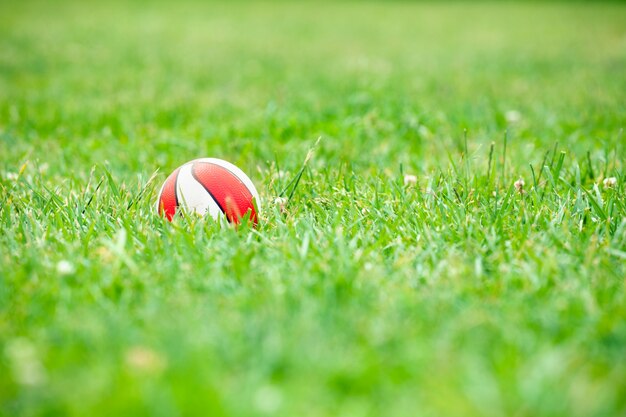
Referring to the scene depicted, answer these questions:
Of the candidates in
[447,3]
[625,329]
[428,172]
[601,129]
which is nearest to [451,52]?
[601,129]

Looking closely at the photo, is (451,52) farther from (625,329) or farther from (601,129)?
(625,329)

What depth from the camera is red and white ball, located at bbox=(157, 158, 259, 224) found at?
8.09ft

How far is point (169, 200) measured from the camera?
252cm

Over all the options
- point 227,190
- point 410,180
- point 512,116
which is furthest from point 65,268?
point 512,116

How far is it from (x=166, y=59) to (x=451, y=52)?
12.7 feet

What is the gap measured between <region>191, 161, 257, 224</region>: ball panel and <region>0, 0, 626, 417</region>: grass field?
0.39 feet

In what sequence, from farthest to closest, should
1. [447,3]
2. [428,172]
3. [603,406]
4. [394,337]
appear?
1. [447,3]
2. [428,172]
3. [394,337]
4. [603,406]

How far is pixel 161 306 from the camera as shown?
1780mm

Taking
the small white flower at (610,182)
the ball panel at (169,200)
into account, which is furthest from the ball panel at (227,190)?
the small white flower at (610,182)

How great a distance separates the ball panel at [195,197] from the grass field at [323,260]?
154 mm

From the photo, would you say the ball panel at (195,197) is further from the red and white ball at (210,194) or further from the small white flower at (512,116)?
the small white flower at (512,116)

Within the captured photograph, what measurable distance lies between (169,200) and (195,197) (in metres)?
0.12

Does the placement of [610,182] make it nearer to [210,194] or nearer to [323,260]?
[323,260]

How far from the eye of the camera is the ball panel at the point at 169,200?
8.21 ft
